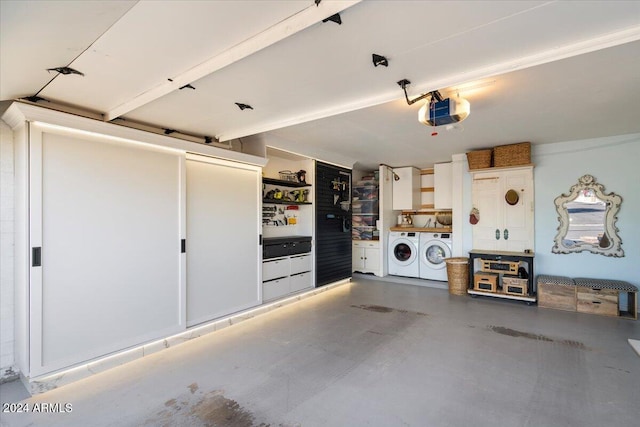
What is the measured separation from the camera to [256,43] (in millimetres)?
1530

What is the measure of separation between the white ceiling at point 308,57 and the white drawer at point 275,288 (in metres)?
2.17

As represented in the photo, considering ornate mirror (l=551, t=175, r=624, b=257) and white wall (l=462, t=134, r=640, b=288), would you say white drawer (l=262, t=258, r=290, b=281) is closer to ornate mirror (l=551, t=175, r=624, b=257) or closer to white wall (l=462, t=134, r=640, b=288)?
white wall (l=462, t=134, r=640, b=288)

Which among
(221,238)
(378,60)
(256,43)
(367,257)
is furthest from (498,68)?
(367,257)

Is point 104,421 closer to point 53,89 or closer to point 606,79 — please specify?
point 53,89

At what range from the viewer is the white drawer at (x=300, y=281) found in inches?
179

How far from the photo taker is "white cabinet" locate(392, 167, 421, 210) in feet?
20.7

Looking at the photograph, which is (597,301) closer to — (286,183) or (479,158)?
(479,158)

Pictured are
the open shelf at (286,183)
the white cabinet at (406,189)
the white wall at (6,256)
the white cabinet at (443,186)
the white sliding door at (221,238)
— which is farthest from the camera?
the white cabinet at (406,189)

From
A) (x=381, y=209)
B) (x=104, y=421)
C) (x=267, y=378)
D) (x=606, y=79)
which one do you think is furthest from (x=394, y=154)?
(x=104, y=421)

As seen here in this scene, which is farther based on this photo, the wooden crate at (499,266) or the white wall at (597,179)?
the wooden crate at (499,266)

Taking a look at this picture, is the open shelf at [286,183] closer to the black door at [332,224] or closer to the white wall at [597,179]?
the black door at [332,224]

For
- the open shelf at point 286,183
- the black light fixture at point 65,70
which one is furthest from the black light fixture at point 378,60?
the open shelf at point 286,183

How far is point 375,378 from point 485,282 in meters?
3.24

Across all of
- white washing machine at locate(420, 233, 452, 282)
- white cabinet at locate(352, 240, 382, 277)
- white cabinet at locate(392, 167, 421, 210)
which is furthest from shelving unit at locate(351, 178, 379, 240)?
white washing machine at locate(420, 233, 452, 282)
